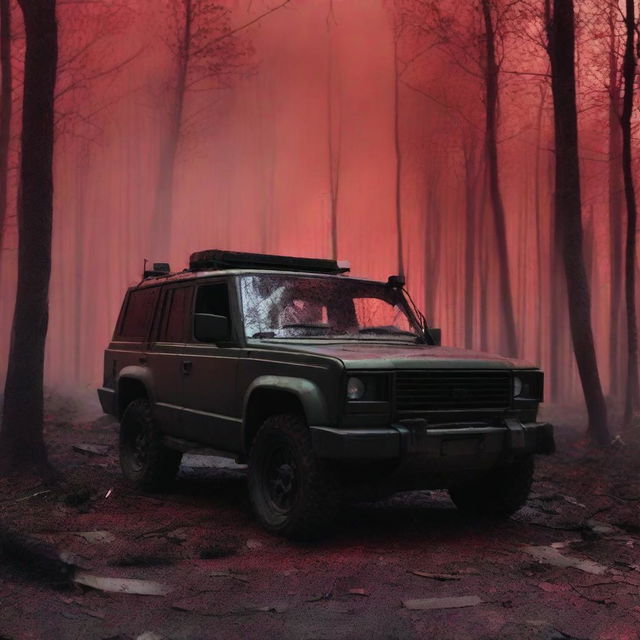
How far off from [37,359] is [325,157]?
21.3 m

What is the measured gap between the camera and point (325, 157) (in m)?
27.6

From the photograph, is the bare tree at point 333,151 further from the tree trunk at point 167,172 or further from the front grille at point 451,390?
the front grille at point 451,390

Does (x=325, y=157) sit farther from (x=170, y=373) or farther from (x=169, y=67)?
(x=170, y=373)

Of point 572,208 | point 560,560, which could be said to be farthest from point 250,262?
point 572,208

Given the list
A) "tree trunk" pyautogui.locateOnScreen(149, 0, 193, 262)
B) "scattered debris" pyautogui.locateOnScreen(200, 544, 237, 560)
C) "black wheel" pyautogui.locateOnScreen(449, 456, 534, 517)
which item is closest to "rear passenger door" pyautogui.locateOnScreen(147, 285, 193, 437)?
"scattered debris" pyautogui.locateOnScreen(200, 544, 237, 560)

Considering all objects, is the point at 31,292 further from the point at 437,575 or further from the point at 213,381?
the point at 437,575

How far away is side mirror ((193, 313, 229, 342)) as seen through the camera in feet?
18.4

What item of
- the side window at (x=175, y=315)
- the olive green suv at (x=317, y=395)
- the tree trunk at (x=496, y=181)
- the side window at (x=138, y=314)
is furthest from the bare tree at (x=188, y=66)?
the olive green suv at (x=317, y=395)

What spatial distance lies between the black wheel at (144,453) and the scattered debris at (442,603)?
143 inches

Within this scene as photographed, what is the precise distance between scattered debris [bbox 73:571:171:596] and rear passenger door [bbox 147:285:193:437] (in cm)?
222

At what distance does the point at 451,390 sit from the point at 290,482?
1.40 meters

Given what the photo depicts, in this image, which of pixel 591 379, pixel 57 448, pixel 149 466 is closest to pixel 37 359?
pixel 149 466

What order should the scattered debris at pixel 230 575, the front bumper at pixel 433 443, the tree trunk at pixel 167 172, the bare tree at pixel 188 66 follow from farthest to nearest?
the tree trunk at pixel 167 172 < the bare tree at pixel 188 66 < the front bumper at pixel 433 443 < the scattered debris at pixel 230 575

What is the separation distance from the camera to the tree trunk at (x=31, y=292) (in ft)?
24.8
